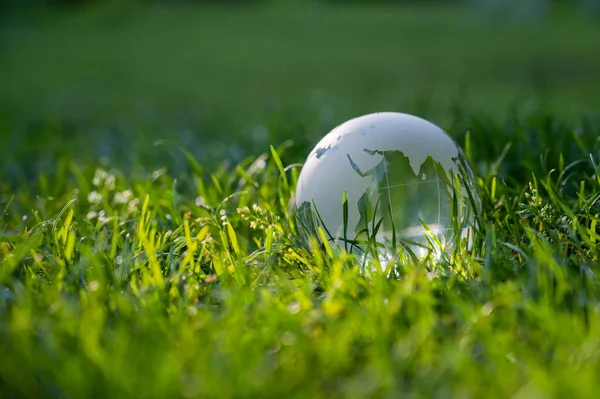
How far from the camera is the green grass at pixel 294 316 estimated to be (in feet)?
5.17

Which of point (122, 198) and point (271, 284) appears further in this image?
point (122, 198)

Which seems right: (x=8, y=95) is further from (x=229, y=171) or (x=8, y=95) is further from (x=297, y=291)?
(x=297, y=291)

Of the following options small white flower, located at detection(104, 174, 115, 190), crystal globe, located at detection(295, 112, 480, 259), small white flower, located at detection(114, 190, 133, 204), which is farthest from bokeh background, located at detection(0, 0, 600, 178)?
crystal globe, located at detection(295, 112, 480, 259)

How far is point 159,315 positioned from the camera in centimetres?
190

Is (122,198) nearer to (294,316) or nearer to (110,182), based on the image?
(110,182)

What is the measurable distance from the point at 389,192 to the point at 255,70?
7168 mm

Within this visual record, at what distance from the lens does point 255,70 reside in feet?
30.2

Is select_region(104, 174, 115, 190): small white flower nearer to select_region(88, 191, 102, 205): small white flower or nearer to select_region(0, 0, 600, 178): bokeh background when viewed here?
select_region(88, 191, 102, 205): small white flower

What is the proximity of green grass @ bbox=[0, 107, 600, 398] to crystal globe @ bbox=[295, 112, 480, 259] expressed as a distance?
8 cm

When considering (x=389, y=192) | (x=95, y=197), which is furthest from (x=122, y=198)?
(x=389, y=192)

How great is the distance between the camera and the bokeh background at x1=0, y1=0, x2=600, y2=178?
4.76m

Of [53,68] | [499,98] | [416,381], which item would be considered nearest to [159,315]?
[416,381]

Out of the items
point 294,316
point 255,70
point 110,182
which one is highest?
point 294,316

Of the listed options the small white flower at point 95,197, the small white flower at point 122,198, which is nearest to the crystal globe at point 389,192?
the small white flower at point 122,198
